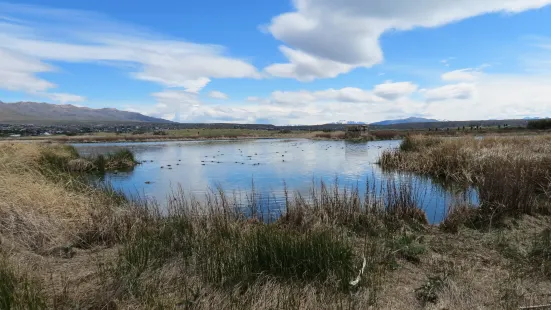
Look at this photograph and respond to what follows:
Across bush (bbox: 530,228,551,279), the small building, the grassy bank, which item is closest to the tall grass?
the grassy bank

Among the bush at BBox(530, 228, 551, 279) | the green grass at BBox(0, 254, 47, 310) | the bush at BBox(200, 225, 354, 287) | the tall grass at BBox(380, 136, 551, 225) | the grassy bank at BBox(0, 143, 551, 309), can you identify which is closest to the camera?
the green grass at BBox(0, 254, 47, 310)

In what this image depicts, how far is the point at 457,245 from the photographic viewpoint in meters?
7.87

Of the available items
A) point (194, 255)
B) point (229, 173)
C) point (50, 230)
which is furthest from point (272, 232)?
point (229, 173)

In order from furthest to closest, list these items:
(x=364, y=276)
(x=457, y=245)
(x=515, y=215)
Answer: (x=515, y=215), (x=457, y=245), (x=364, y=276)

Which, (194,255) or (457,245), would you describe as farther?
(457,245)

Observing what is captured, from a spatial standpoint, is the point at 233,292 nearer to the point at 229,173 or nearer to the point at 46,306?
the point at 46,306

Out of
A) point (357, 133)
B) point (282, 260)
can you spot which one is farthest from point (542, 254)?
point (357, 133)

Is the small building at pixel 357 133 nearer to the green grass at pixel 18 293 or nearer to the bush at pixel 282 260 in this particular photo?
the bush at pixel 282 260

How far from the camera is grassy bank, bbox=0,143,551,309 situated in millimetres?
5129

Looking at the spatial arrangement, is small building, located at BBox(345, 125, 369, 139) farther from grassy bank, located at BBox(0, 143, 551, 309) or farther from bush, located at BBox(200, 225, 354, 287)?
bush, located at BBox(200, 225, 354, 287)

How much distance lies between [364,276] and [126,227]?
591 cm

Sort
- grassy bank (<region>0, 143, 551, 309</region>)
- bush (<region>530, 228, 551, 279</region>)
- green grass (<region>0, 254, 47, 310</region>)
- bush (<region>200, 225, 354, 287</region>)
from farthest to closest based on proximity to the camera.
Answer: bush (<region>530, 228, 551, 279</region>)
bush (<region>200, 225, 354, 287</region>)
grassy bank (<region>0, 143, 551, 309</region>)
green grass (<region>0, 254, 47, 310</region>)

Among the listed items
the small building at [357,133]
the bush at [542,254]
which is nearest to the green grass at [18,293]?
the bush at [542,254]

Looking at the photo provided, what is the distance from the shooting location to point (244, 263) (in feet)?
20.1
